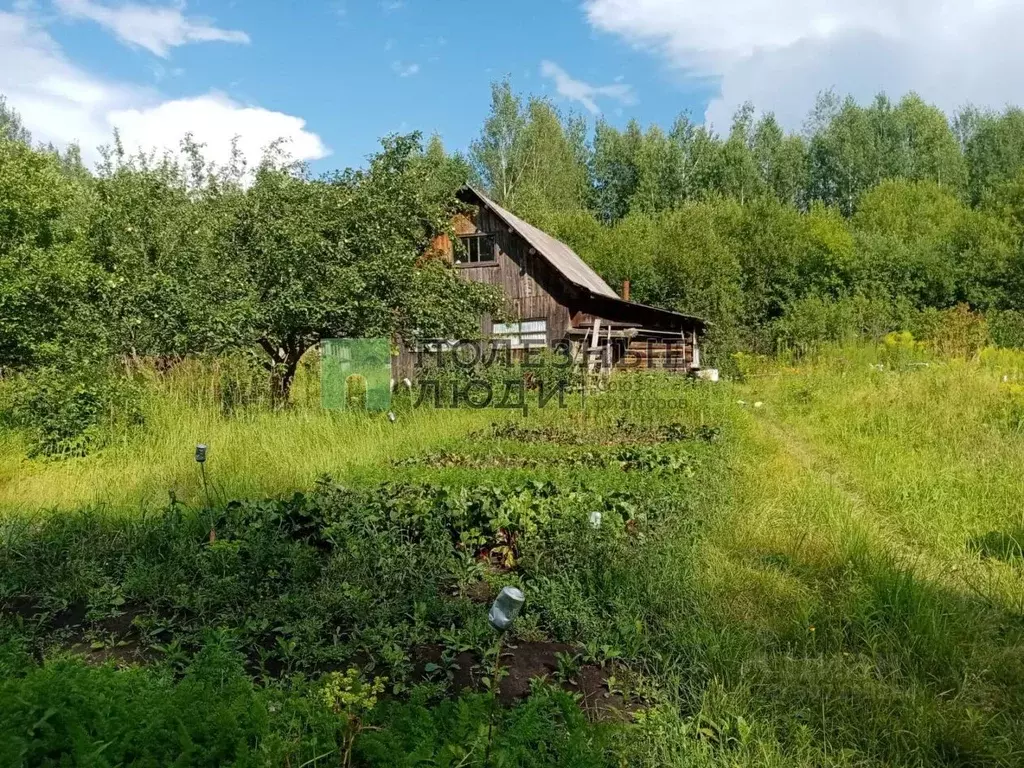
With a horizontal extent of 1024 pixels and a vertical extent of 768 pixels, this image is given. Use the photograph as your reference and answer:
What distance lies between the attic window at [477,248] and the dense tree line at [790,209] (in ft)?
29.9

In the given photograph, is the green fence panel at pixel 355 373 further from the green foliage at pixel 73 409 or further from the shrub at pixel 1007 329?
the shrub at pixel 1007 329

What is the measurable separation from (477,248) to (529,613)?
1694cm

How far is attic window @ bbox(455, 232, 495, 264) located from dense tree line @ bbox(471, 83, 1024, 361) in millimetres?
9107

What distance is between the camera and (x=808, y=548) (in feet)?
13.5

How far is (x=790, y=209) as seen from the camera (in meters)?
29.2

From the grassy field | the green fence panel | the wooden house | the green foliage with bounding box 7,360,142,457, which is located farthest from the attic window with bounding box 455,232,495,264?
the grassy field

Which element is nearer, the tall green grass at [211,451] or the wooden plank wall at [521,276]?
the tall green grass at [211,451]

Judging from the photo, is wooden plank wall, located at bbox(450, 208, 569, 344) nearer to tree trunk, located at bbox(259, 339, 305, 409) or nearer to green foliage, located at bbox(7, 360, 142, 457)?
tree trunk, located at bbox(259, 339, 305, 409)

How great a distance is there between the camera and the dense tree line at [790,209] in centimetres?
2473

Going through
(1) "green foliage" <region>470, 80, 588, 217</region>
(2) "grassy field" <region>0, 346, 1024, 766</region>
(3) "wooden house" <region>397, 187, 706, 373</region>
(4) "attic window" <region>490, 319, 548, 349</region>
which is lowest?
(2) "grassy field" <region>0, 346, 1024, 766</region>

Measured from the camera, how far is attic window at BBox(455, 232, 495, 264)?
19219 millimetres

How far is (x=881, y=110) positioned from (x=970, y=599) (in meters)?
41.0

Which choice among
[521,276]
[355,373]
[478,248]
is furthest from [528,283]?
[355,373]

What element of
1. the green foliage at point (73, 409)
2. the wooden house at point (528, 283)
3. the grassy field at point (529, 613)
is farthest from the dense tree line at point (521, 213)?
the grassy field at point (529, 613)
